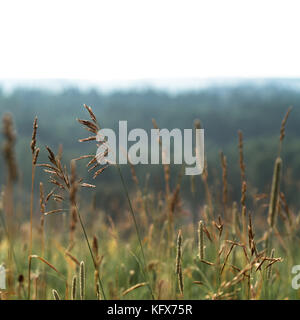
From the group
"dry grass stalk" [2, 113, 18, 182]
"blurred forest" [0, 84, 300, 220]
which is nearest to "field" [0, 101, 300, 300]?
"dry grass stalk" [2, 113, 18, 182]

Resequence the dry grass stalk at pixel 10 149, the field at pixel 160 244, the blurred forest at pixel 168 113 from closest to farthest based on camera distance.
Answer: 1. the dry grass stalk at pixel 10 149
2. the field at pixel 160 244
3. the blurred forest at pixel 168 113

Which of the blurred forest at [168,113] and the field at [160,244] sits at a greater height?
the blurred forest at [168,113]

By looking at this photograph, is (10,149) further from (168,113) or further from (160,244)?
(168,113)

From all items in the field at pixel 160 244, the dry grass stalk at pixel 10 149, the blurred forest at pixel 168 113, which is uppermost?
the blurred forest at pixel 168 113

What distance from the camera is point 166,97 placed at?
66.4 meters

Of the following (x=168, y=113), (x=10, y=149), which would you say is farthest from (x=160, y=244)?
(x=168, y=113)

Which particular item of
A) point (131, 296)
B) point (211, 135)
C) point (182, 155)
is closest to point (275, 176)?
point (182, 155)

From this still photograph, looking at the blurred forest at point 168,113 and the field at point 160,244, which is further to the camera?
the blurred forest at point 168,113

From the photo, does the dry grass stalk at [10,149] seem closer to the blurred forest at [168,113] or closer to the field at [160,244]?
the field at [160,244]

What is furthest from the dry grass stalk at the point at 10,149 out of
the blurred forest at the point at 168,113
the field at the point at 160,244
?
the blurred forest at the point at 168,113

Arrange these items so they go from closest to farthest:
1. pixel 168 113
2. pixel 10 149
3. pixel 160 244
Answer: pixel 10 149
pixel 160 244
pixel 168 113

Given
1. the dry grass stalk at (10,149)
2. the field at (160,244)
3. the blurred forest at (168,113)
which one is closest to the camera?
the dry grass stalk at (10,149)

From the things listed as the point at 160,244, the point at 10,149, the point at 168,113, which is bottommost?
the point at 160,244
